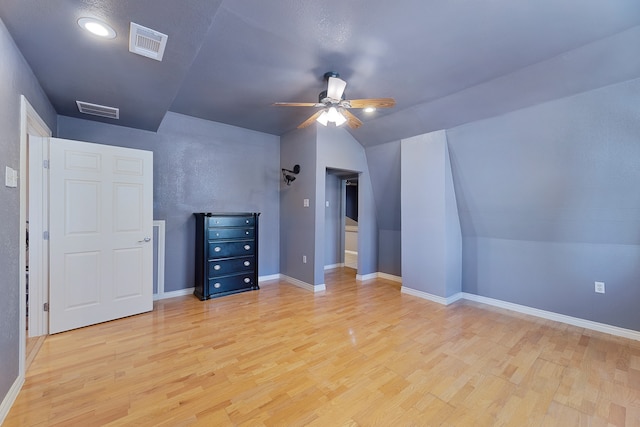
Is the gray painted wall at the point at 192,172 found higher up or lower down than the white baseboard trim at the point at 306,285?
higher up

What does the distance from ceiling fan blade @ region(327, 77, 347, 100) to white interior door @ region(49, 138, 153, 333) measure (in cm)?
229

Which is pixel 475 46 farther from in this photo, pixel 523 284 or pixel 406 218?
pixel 523 284

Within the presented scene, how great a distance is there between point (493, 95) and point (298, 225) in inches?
119

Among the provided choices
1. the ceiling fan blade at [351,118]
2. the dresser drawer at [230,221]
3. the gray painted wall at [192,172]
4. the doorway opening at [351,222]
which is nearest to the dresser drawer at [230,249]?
the dresser drawer at [230,221]

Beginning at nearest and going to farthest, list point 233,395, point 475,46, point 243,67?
point 233,395
point 475,46
point 243,67

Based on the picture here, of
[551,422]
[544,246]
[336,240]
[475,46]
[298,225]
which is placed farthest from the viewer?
[336,240]

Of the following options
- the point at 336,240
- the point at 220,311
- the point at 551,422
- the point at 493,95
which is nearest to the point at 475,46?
the point at 493,95

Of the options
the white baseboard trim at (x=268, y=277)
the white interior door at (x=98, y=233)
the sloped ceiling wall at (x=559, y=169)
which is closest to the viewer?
the sloped ceiling wall at (x=559, y=169)

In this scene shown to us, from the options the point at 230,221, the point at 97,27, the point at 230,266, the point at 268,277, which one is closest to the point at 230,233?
the point at 230,221

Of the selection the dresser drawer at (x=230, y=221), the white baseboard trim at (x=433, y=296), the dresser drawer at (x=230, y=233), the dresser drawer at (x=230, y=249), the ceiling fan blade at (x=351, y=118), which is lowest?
the white baseboard trim at (x=433, y=296)

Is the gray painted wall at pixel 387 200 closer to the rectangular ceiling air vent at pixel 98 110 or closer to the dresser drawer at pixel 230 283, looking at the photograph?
the dresser drawer at pixel 230 283

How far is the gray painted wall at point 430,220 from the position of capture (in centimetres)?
356

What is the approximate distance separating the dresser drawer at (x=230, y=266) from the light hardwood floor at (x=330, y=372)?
0.62m

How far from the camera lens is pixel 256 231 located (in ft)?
13.3
